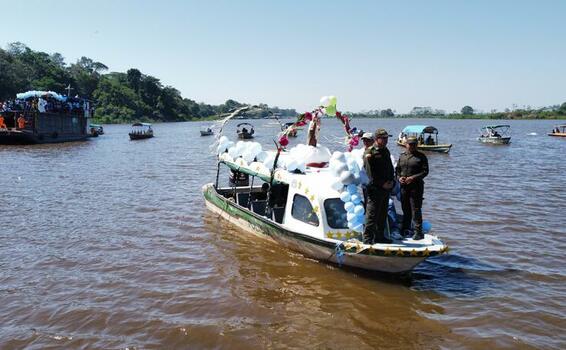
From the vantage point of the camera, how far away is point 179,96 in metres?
173

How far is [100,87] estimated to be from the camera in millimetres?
126938

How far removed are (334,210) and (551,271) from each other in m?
4.88

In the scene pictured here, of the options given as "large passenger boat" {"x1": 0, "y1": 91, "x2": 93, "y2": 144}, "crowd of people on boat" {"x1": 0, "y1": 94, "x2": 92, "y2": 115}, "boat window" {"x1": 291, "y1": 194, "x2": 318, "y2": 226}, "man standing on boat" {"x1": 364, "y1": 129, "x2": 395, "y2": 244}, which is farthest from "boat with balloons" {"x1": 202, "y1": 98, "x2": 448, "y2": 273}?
"crowd of people on boat" {"x1": 0, "y1": 94, "x2": 92, "y2": 115}

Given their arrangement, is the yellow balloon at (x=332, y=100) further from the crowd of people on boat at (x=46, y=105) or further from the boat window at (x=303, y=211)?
the crowd of people on boat at (x=46, y=105)

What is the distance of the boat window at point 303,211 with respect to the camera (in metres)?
9.58

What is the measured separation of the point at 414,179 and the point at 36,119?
4064 centimetres

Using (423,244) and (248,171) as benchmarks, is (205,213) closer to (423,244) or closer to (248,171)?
(248,171)

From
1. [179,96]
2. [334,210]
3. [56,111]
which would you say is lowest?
[334,210]

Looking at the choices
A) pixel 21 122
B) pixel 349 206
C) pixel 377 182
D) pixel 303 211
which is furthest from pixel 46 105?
pixel 377 182

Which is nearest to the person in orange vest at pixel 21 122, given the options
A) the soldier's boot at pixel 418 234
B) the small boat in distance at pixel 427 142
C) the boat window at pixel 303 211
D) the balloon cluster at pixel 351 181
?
the small boat in distance at pixel 427 142

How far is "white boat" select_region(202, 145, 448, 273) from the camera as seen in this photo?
847cm

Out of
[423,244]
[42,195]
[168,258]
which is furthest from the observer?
[42,195]

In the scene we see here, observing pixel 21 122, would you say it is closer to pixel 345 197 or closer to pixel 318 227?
pixel 318 227

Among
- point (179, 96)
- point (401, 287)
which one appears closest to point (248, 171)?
point (401, 287)
